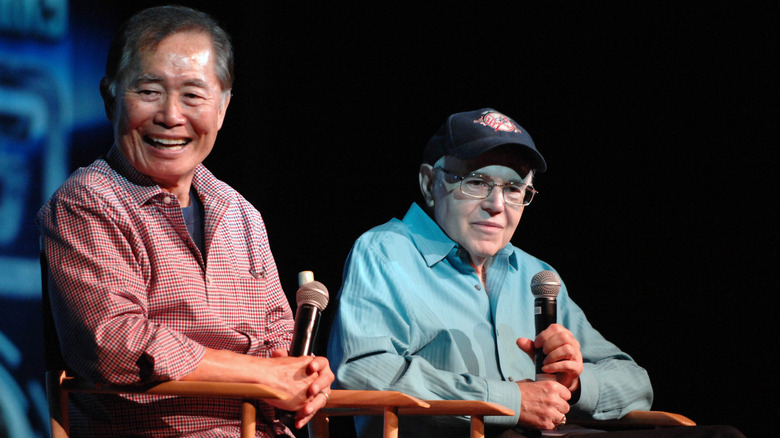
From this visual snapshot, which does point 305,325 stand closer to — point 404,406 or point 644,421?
point 404,406

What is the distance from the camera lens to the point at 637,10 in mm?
3209

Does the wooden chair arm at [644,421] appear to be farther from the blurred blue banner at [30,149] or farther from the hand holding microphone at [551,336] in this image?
the blurred blue banner at [30,149]

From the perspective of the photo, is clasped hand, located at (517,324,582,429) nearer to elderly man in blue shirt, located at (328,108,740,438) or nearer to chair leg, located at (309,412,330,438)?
elderly man in blue shirt, located at (328,108,740,438)

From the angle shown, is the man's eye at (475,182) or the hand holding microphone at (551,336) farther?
the man's eye at (475,182)

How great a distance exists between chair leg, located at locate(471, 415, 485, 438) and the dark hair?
1097 mm

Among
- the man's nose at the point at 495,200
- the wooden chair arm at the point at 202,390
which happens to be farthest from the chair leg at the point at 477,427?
the man's nose at the point at 495,200

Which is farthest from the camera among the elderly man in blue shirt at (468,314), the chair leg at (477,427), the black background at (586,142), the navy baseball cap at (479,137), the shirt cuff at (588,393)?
the black background at (586,142)

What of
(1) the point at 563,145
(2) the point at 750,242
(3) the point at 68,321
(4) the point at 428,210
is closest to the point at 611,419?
(4) the point at 428,210

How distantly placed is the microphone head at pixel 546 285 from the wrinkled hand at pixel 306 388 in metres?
0.63

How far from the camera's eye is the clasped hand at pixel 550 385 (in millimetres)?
2098

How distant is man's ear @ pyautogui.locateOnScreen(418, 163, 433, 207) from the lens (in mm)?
2658

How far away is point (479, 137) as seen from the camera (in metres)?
2.51

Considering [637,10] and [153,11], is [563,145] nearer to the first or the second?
[637,10]

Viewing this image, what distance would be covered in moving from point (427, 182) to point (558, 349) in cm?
80
